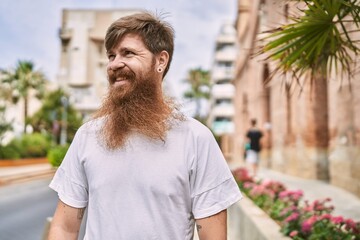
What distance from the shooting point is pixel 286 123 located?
55.2ft

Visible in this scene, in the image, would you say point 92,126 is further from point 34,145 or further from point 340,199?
point 34,145

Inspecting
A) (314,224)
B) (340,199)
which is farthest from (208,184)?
(340,199)

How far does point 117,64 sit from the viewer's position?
1.58 m

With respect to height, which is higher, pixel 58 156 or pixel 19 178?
pixel 58 156

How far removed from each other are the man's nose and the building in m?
65.5

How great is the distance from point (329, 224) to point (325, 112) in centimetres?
1011

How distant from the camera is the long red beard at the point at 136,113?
151 centimetres

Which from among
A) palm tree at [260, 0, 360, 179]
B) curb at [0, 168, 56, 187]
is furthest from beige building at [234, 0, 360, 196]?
curb at [0, 168, 56, 187]

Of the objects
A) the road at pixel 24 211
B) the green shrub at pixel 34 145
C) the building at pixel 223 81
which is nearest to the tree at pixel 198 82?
the building at pixel 223 81

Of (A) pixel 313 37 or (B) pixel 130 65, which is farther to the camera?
(A) pixel 313 37

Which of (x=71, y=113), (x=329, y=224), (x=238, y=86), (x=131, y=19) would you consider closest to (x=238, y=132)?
(x=238, y=86)

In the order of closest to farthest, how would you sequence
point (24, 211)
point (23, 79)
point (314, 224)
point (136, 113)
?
point (136, 113) → point (314, 224) → point (24, 211) → point (23, 79)

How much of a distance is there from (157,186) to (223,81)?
223ft

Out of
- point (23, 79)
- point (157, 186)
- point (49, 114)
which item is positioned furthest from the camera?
point (49, 114)
